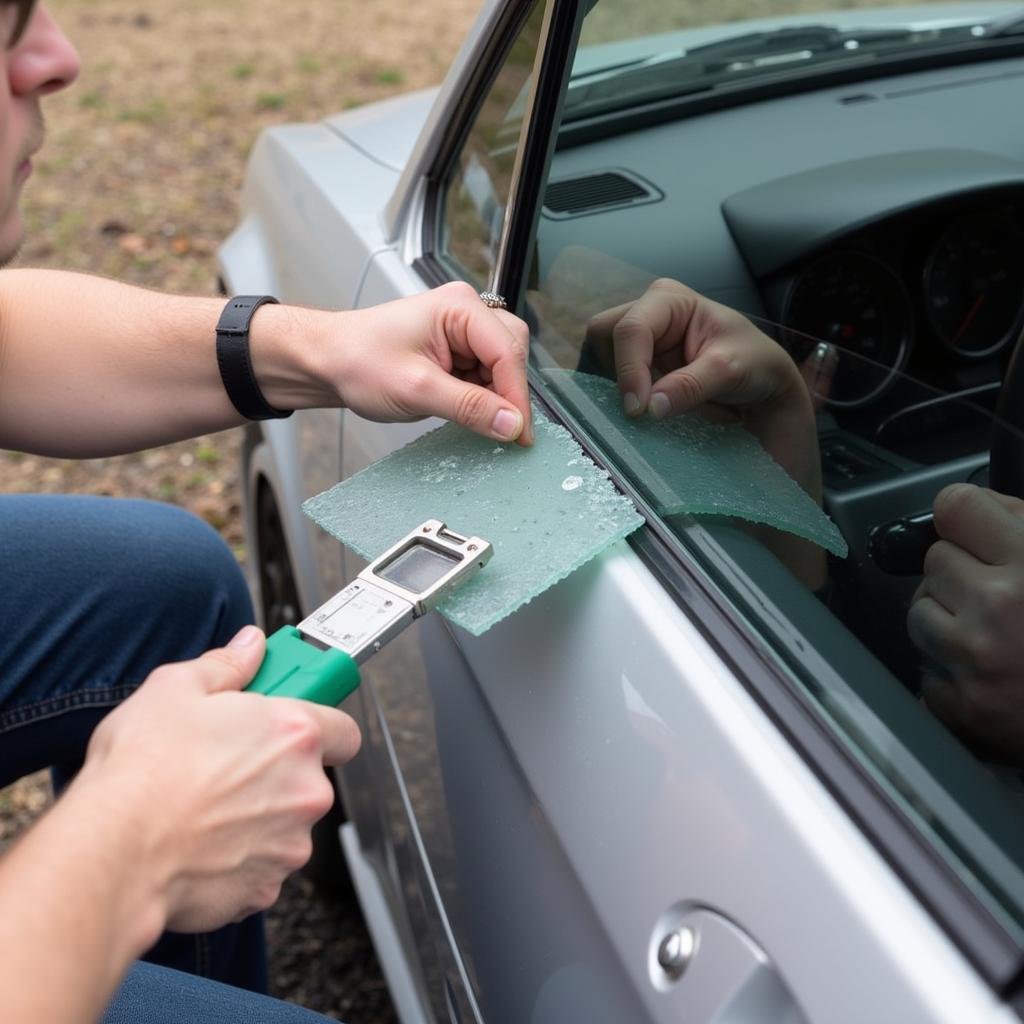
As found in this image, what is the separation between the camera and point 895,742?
0.86 metres

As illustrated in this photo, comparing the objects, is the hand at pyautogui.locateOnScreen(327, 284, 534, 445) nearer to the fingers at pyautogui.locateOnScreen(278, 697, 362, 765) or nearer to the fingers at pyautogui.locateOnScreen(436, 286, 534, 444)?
the fingers at pyautogui.locateOnScreen(436, 286, 534, 444)

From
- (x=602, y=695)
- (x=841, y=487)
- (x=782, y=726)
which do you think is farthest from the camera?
(x=841, y=487)

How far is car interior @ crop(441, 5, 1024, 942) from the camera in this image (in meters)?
1.00

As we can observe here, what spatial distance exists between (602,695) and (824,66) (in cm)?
138

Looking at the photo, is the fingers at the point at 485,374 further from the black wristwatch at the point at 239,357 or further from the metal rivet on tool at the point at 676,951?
the metal rivet on tool at the point at 676,951

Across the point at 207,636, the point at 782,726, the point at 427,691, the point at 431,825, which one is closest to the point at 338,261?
the point at 207,636

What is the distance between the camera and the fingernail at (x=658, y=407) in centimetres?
122

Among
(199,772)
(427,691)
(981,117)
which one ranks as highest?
(981,117)

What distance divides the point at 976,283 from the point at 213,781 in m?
1.25

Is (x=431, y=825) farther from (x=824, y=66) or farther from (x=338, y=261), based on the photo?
(x=824, y=66)

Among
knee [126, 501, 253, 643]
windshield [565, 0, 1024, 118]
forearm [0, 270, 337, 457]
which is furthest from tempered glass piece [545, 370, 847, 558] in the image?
knee [126, 501, 253, 643]

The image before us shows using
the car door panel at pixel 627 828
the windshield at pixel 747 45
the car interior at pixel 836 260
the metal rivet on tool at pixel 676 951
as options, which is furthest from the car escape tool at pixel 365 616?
the windshield at pixel 747 45

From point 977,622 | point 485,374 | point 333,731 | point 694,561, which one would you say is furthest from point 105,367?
point 977,622

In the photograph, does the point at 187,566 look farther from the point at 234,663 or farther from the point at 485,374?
the point at 234,663
